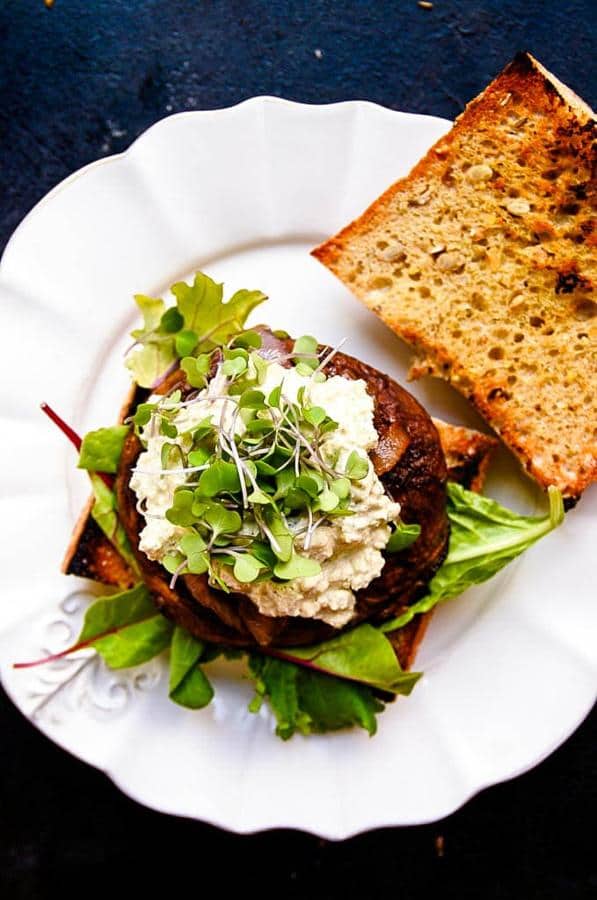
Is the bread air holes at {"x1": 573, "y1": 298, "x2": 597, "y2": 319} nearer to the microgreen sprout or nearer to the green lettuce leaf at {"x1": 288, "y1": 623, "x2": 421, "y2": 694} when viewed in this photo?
the microgreen sprout

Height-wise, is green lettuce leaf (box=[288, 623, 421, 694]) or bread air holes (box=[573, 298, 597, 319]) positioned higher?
bread air holes (box=[573, 298, 597, 319])

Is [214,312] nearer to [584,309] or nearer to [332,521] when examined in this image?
[332,521]

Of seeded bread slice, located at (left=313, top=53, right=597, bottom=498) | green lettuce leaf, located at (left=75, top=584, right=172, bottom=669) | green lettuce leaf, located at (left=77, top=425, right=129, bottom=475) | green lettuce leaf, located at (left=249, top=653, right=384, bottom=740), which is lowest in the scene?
green lettuce leaf, located at (left=75, top=584, right=172, bottom=669)

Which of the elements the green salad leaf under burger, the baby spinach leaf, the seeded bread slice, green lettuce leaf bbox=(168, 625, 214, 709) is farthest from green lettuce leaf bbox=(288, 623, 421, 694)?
the baby spinach leaf

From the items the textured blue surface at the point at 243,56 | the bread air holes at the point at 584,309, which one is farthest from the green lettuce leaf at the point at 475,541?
the textured blue surface at the point at 243,56

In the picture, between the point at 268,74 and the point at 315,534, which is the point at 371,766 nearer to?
the point at 315,534

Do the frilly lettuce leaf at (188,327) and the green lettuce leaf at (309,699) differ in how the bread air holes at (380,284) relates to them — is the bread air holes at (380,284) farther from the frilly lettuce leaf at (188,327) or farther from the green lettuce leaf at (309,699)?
the green lettuce leaf at (309,699)

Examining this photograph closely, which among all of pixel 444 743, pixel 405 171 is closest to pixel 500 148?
pixel 405 171
